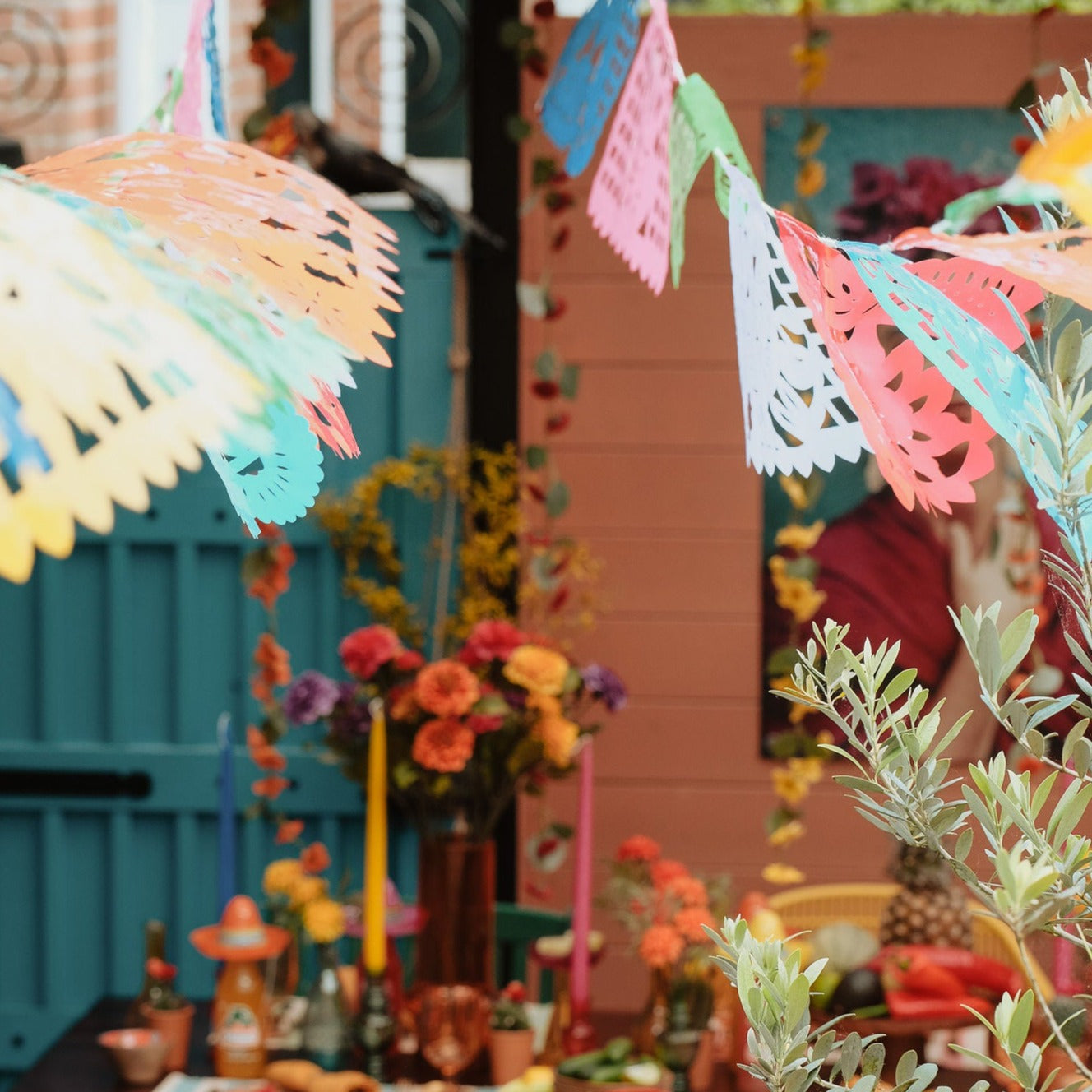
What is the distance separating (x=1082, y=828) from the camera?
407 mm

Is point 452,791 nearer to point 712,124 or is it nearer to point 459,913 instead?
point 459,913

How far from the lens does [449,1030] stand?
1431 mm

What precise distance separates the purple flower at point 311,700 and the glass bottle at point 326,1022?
308mm

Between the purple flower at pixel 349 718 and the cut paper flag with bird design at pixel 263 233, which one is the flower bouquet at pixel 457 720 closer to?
the purple flower at pixel 349 718

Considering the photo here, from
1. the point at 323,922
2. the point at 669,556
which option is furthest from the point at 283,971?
the point at 669,556

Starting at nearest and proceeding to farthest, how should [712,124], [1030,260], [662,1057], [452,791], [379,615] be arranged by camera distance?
1. [1030,260]
2. [712,124]
3. [662,1057]
4. [452,791]
5. [379,615]

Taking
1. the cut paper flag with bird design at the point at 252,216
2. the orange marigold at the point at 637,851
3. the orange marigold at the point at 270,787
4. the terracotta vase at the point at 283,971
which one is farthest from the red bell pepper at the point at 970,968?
the cut paper flag with bird design at the point at 252,216

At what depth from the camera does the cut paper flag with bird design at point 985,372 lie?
1.15 feet

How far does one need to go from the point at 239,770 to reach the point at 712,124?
1.91 meters

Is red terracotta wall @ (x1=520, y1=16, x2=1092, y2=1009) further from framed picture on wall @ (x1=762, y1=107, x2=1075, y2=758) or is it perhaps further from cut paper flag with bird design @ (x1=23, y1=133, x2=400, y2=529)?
cut paper flag with bird design @ (x1=23, y1=133, x2=400, y2=529)

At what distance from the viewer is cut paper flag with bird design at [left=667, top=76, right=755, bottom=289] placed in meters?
0.51

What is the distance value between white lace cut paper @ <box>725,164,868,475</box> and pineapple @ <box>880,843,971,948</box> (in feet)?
3.95

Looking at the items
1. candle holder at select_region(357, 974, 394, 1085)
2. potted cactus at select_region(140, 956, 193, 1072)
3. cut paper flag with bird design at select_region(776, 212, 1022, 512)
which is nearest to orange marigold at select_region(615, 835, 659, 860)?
candle holder at select_region(357, 974, 394, 1085)

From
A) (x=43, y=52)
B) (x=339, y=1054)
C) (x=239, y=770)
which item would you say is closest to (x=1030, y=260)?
(x=339, y=1054)
